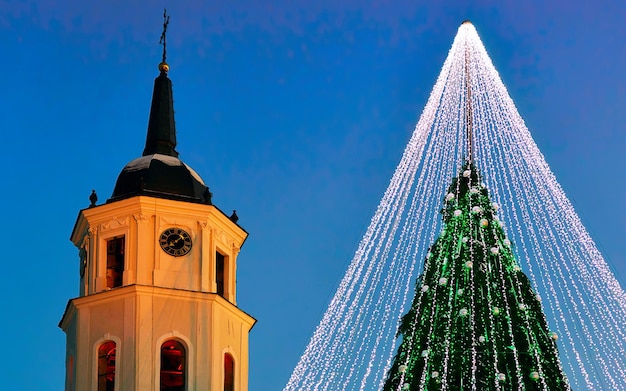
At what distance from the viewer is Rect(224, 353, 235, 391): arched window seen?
184ft

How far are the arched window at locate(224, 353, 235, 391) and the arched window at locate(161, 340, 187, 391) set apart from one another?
1.99 metres

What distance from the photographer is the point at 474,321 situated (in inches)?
1757

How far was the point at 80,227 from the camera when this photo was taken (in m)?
58.6

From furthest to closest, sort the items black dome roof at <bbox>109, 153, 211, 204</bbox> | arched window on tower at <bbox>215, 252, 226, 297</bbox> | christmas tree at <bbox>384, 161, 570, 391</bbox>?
1. arched window on tower at <bbox>215, 252, 226, 297</bbox>
2. black dome roof at <bbox>109, 153, 211, 204</bbox>
3. christmas tree at <bbox>384, 161, 570, 391</bbox>

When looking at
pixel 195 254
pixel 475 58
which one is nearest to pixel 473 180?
pixel 475 58

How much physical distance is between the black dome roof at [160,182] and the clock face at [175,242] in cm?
127

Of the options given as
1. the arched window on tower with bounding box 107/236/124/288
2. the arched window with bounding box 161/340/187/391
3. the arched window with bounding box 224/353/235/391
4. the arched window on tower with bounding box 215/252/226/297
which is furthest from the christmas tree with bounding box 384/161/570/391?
the arched window on tower with bounding box 107/236/124/288

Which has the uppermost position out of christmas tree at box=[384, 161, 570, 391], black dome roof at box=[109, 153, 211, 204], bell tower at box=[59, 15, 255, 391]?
black dome roof at box=[109, 153, 211, 204]

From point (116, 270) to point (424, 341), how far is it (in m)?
15.7

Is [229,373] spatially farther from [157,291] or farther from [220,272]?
[157,291]

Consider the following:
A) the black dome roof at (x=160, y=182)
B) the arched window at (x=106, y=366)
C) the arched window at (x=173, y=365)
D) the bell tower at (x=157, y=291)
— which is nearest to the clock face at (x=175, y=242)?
the bell tower at (x=157, y=291)

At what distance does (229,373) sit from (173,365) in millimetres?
2448

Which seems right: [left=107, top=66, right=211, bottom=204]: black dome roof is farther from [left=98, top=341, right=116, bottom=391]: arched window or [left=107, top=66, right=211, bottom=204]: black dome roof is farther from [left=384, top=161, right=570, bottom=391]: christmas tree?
[left=384, top=161, right=570, bottom=391]: christmas tree

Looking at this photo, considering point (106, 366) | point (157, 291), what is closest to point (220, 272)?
point (157, 291)
